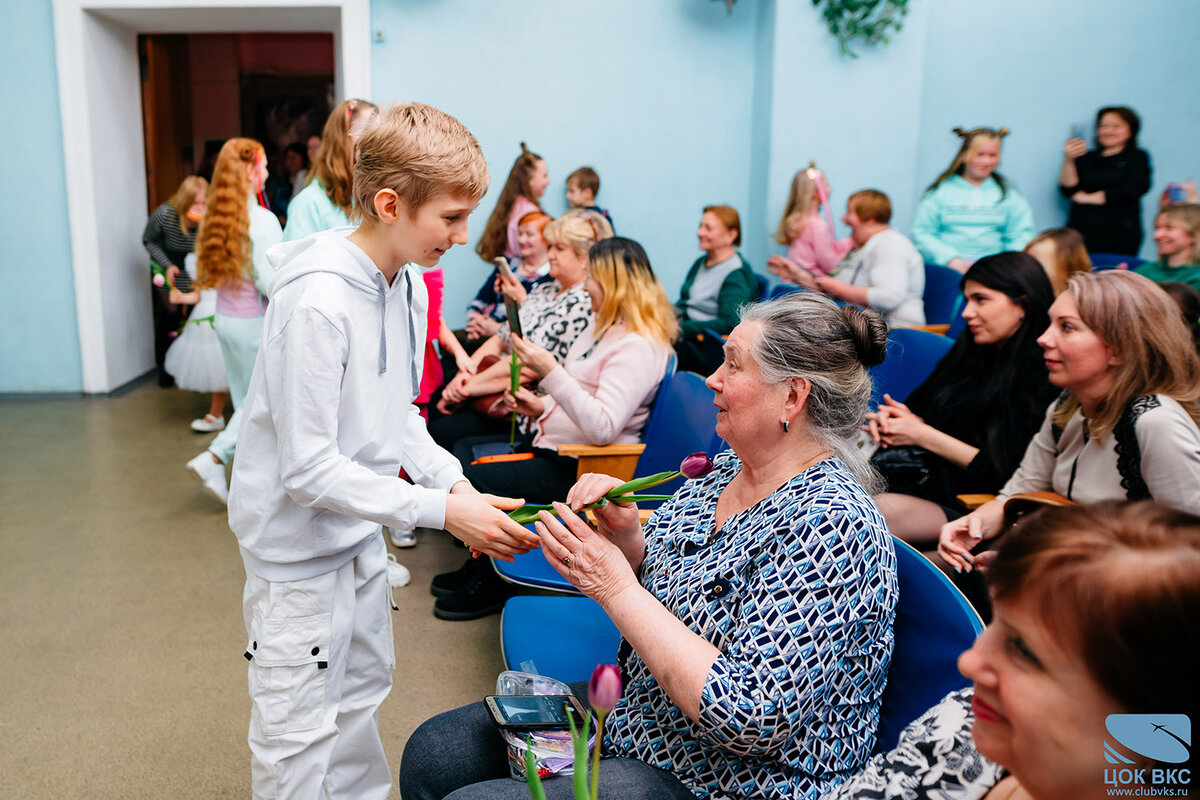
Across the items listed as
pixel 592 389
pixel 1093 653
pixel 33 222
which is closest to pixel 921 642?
pixel 1093 653

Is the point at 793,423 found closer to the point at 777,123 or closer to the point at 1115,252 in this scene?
the point at 777,123

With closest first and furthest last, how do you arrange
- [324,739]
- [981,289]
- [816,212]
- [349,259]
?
[349,259]
[324,739]
[981,289]
[816,212]

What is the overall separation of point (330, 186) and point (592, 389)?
1.24 m

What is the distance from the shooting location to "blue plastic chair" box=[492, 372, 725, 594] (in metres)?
2.40

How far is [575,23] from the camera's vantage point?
18.9 feet

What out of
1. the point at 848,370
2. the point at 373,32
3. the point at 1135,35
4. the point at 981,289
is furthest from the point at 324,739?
the point at 1135,35

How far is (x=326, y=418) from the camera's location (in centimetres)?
143

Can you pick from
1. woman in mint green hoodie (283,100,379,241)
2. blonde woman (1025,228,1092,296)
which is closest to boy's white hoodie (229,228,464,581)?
woman in mint green hoodie (283,100,379,241)

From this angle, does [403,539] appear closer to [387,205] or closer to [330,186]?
[330,186]

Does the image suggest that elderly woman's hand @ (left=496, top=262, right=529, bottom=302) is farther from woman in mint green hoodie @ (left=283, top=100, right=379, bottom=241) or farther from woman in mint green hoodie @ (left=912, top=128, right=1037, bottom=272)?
woman in mint green hoodie @ (left=912, top=128, right=1037, bottom=272)

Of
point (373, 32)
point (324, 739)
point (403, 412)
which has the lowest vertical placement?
point (324, 739)

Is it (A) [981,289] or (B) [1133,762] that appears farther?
(A) [981,289]

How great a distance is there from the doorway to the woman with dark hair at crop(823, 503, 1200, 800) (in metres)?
5.58

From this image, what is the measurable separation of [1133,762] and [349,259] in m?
1.24
